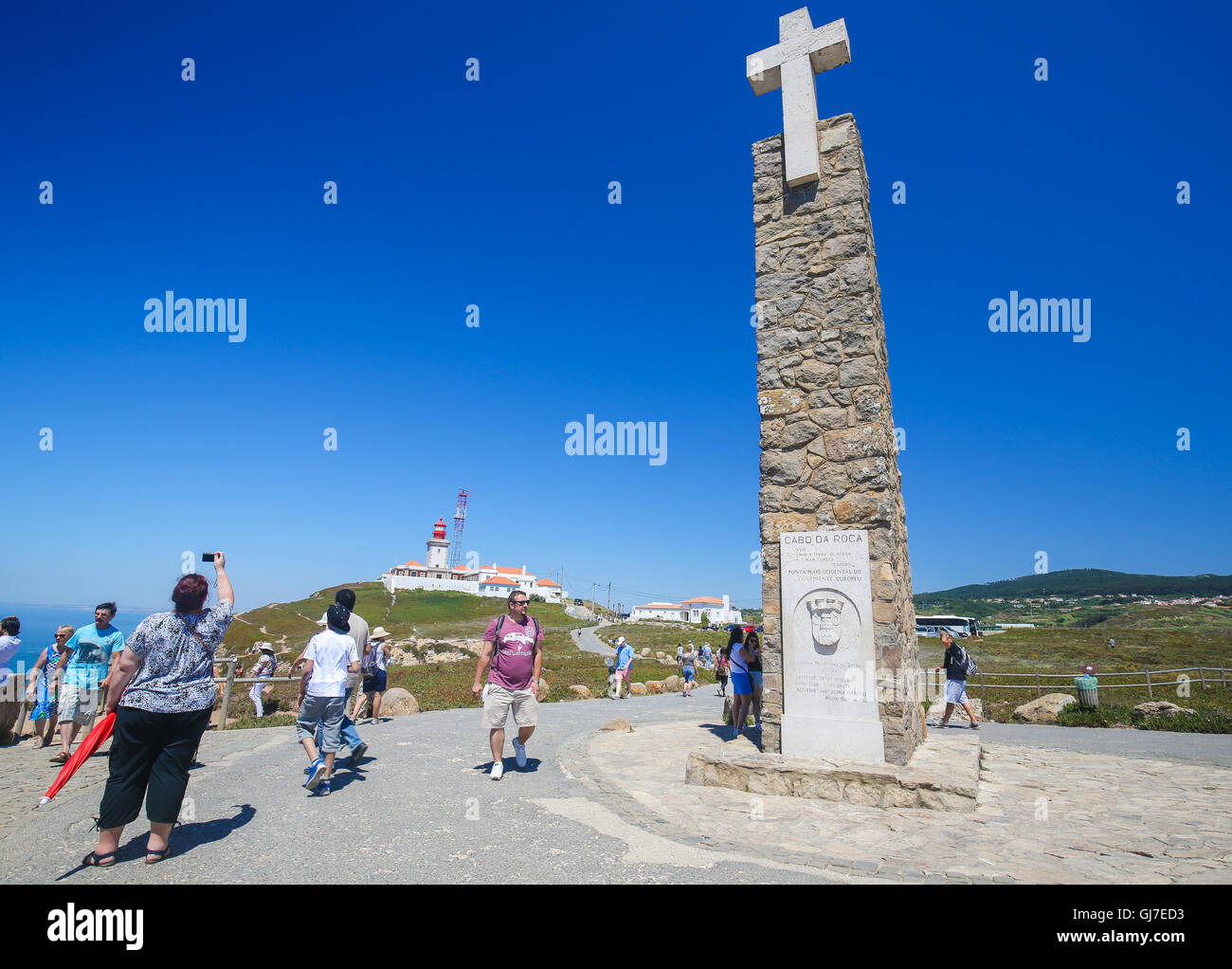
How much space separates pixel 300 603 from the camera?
82188 mm

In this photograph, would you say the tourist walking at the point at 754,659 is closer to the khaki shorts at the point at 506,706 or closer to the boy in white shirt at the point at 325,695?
the khaki shorts at the point at 506,706

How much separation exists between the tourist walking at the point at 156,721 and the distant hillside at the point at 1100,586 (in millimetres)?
136347

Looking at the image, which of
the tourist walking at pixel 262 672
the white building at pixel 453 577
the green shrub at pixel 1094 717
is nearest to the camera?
the green shrub at pixel 1094 717

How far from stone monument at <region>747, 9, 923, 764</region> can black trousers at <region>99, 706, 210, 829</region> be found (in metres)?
5.64

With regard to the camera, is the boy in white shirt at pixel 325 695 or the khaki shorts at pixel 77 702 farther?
the khaki shorts at pixel 77 702

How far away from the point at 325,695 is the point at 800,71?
30.8ft

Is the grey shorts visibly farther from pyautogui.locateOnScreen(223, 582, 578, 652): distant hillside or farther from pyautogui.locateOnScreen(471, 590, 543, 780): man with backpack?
pyautogui.locateOnScreen(223, 582, 578, 652): distant hillside

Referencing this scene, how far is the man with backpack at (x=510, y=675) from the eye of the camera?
664cm

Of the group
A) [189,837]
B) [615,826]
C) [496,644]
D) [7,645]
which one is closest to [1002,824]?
[615,826]

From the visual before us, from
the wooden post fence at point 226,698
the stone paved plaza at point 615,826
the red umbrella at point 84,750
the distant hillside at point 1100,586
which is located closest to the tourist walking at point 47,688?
the stone paved plaza at point 615,826

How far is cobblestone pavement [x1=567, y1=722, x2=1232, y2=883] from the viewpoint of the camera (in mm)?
A: 4062

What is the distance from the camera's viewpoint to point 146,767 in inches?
164

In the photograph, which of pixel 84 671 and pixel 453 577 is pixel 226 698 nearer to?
pixel 84 671
